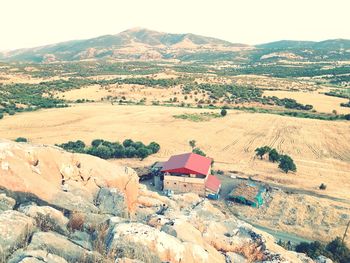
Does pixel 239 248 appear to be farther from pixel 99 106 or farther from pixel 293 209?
pixel 99 106

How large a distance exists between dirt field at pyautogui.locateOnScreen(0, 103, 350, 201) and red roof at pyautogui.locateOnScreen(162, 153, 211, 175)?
843cm

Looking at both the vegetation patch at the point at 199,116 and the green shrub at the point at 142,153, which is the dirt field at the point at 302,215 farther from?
the vegetation patch at the point at 199,116

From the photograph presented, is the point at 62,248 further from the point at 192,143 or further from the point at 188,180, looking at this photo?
the point at 192,143

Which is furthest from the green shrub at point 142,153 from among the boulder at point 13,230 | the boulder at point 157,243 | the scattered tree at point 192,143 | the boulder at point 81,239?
the boulder at point 13,230

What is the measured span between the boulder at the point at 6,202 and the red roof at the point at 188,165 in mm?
26046

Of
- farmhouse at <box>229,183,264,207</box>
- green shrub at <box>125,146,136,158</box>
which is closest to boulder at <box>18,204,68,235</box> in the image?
Answer: farmhouse at <box>229,183,264,207</box>

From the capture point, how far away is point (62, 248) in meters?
10.7

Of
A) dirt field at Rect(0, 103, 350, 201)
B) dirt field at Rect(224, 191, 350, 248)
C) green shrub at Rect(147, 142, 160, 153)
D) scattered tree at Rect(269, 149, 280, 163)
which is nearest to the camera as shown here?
dirt field at Rect(224, 191, 350, 248)

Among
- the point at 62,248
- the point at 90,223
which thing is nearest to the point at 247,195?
the point at 90,223

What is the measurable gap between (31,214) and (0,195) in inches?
93.4

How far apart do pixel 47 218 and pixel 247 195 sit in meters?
28.7

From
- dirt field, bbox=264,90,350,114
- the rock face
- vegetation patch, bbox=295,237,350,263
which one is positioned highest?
the rock face

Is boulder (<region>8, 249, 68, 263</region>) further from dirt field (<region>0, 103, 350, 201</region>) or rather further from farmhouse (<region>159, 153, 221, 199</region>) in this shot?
dirt field (<region>0, 103, 350, 201</region>)

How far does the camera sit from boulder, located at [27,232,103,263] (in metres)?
10.2
